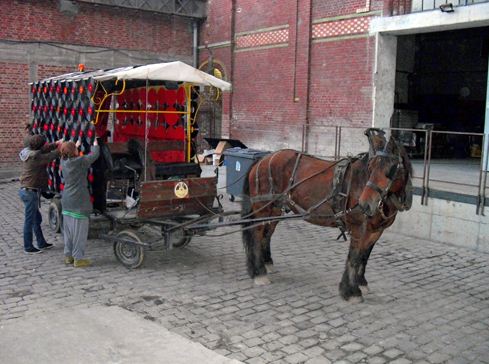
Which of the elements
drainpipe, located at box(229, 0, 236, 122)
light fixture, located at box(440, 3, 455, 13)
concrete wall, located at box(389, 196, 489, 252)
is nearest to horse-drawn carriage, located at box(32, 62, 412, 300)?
concrete wall, located at box(389, 196, 489, 252)

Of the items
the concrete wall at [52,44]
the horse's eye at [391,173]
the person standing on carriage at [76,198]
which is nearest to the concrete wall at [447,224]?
the horse's eye at [391,173]

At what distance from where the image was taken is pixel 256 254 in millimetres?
6832

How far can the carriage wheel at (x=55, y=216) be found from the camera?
9.11m

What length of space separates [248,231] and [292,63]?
384 inches

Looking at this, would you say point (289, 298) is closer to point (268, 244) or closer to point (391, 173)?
point (268, 244)

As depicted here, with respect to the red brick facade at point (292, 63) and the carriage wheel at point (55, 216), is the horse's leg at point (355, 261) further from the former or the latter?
the red brick facade at point (292, 63)

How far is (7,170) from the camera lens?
17.0m

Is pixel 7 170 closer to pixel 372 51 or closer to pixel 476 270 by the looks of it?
pixel 372 51

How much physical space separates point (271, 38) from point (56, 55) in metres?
6.94

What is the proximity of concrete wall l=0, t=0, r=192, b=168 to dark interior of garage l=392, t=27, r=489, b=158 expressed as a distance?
9028mm

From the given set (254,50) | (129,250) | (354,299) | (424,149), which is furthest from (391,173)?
(254,50)

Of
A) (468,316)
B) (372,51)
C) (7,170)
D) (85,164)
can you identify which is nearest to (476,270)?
(468,316)

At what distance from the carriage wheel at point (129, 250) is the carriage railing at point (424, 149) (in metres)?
5.06

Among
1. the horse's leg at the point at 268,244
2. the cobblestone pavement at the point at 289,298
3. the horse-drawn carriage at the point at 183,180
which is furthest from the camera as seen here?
the horse's leg at the point at 268,244
